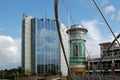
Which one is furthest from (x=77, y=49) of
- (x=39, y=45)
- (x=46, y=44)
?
(x=46, y=44)

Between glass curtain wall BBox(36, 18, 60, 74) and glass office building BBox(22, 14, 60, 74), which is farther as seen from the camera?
glass curtain wall BBox(36, 18, 60, 74)

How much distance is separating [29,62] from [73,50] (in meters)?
45.4

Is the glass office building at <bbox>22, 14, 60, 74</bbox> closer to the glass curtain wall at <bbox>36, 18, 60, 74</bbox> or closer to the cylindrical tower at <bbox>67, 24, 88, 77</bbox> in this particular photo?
the glass curtain wall at <bbox>36, 18, 60, 74</bbox>

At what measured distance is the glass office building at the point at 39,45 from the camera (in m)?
72.6

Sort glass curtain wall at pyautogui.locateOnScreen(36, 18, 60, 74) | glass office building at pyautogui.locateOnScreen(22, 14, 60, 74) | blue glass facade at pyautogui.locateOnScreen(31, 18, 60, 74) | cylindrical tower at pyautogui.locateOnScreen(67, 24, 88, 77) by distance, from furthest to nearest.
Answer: glass curtain wall at pyautogui.locateOnScreen(36, 18, 60, 74), blue glass facade at pyautogui.locateOnScreen(31, 18, 60, 74), glass office building at pyautogui.locateOnScreen(22, 14, 60, 74), cylindrical tower at pyautogui.locateOnScreen(67, 24, 88, 77)

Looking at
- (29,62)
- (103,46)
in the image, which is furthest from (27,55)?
(103,46)

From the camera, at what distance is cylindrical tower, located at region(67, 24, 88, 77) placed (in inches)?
1129

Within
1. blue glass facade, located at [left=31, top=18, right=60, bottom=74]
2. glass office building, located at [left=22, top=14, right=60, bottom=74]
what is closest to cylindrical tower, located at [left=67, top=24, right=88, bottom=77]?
glass office building, located at [left=22, top=14, right=60, bottom=74]

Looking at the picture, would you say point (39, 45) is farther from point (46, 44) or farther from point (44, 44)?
point (46, 44)

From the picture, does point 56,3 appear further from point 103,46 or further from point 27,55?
point 27,55

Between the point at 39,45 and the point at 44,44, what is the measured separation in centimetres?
259

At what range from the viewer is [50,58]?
7681 cm

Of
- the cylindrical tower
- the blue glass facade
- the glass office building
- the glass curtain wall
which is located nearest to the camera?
the cylindrical tower

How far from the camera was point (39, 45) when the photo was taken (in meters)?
78.1
